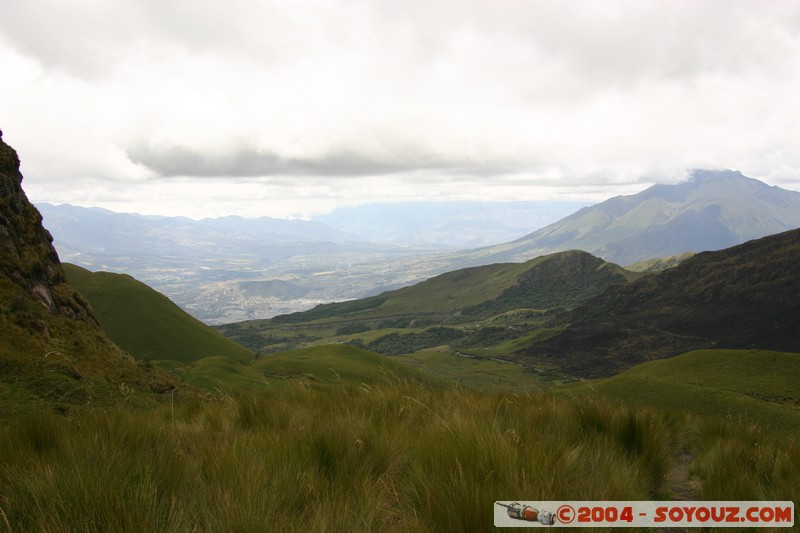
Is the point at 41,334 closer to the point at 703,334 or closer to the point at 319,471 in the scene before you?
the point at 319,471

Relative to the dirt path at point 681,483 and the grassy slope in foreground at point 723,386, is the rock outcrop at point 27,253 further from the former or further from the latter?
the grassy slope in foreground at point 723,386

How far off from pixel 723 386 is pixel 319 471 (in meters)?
70.3

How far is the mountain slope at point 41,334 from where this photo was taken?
13516 millimetres

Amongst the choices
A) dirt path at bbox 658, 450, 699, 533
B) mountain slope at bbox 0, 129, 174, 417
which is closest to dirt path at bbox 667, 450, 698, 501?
dirt path at bbox 658, 450, 699, 533

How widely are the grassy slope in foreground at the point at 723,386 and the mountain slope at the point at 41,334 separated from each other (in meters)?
31.4

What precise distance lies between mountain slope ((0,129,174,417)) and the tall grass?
4.57m

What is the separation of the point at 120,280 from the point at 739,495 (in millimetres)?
101444

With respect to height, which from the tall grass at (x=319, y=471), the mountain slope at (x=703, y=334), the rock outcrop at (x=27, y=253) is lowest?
the mountain slope at (x=703, y=334)

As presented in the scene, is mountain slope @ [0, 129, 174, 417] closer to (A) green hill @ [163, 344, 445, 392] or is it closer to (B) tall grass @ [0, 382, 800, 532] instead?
(A) green hill @ [163, 344, 445, 392]

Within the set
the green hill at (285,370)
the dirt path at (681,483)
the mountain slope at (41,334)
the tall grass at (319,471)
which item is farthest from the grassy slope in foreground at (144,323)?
the dirt path at (681,483)

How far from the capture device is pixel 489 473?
130 inches

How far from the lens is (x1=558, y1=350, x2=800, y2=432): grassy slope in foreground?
39094 millimetres

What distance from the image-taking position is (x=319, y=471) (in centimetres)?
418

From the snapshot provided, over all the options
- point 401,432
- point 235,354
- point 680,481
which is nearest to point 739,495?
point 680,481
